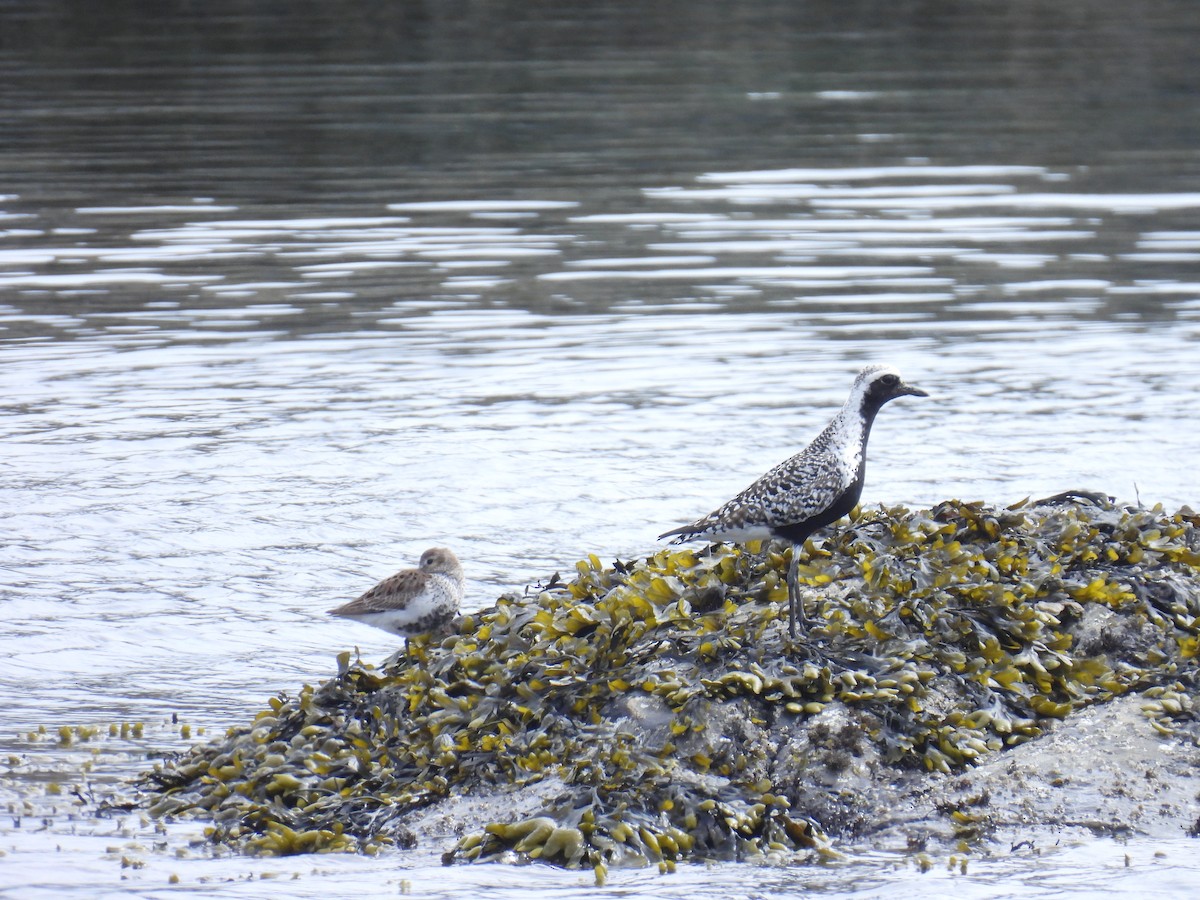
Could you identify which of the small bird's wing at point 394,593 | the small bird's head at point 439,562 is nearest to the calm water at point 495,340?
the small bird's wing at point 394,593

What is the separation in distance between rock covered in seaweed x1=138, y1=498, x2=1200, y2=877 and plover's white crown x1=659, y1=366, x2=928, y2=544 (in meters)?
0.43

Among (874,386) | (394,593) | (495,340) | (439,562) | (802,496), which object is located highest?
(874,386)

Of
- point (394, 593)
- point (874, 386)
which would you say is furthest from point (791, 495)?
point (394, 593)

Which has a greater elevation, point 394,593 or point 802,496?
point 802,496

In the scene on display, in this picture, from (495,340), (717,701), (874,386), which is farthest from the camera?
(495,340)

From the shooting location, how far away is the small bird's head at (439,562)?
9.39m

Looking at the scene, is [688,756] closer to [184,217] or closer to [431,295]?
[431,295]

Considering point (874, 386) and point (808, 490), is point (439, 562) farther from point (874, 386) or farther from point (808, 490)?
point (874, 386)

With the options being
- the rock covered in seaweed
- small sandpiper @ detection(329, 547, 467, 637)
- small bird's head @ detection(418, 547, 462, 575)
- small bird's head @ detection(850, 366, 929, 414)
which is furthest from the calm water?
small bird's head @ detection(850, 366, 929, 414)

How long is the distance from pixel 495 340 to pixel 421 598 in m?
10.7

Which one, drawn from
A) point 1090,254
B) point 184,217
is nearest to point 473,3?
point 184,217

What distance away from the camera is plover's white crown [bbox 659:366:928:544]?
7953 mm

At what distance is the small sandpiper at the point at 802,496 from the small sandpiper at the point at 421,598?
5.20 ft

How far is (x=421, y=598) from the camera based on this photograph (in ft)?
30.5
